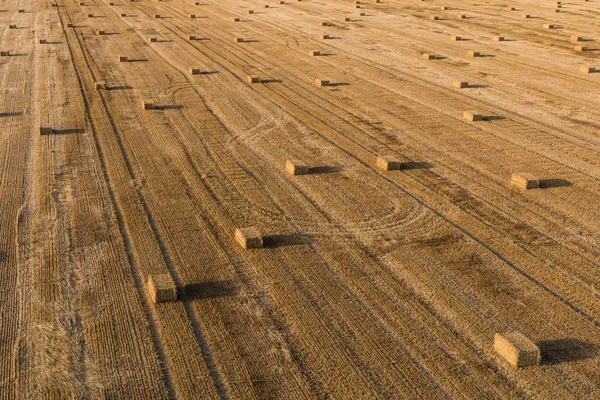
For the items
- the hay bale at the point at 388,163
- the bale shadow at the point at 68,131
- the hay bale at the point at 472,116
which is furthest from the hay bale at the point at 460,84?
the bale shadow at the point at 68,131

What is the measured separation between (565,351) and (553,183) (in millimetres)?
6110

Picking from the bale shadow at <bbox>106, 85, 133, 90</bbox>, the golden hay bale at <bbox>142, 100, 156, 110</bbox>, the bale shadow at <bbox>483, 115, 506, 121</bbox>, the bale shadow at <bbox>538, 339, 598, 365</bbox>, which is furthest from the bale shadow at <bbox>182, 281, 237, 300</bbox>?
the bale shadow at <bbox>106, 85, 133, 90</bbox>

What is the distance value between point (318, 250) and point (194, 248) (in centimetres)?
188

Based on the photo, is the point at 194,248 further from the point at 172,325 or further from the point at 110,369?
the point at 110,369

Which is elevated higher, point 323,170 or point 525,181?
point 525,181

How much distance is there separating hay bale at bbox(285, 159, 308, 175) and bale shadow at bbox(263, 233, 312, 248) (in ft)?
9.54

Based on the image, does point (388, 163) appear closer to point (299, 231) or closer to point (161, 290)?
point (299, 231)

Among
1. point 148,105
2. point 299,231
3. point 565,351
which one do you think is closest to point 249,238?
point 299,231

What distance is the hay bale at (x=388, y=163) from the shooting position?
14516 millimetres

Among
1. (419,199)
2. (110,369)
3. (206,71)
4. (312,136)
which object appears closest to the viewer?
(110,369)

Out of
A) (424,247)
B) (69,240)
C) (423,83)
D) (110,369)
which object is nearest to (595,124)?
(423,83)

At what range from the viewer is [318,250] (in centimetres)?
1106

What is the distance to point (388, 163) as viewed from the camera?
14484 mm

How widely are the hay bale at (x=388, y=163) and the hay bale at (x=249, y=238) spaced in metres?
4.24
